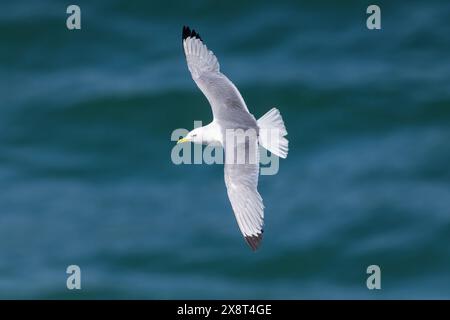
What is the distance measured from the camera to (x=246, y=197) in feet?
28.0

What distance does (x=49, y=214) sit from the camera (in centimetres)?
1130

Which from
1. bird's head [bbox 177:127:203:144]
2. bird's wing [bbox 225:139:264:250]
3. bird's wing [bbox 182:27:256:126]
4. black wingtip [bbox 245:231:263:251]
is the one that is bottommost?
black wingtip [bbox 245:231:263:251]

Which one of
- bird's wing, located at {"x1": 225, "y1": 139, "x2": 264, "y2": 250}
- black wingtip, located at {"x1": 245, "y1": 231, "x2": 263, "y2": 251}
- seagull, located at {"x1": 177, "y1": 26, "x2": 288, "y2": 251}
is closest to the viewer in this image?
black wingtip, located at {"x1": 245, "y1": 231, "x2": 263, "y2": 251}

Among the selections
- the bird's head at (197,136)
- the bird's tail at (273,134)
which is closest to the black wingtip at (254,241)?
the bird's tail at (273,134)

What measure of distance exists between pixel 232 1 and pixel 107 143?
1964 millimetres

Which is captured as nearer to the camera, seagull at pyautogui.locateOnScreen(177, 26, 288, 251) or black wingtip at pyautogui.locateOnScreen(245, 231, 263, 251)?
black wingtip at pyautogui.locateOnScreen(245, 231, 263, 251)

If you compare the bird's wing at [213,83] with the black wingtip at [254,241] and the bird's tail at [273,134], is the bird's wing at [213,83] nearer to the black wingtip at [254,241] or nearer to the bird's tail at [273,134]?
the bird's tail at [273,134]

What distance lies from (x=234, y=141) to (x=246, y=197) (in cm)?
56

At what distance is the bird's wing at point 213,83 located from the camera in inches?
364

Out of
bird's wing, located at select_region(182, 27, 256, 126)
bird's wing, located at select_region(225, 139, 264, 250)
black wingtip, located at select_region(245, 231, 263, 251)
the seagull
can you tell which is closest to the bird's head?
the seagull

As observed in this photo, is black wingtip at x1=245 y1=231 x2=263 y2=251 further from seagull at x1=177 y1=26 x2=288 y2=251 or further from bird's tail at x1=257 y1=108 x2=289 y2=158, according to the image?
bird's tail at x1=257 y1=108 x2=289 y2=158

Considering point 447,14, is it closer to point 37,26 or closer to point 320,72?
point 320,72

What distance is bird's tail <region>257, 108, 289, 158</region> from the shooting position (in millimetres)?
9164

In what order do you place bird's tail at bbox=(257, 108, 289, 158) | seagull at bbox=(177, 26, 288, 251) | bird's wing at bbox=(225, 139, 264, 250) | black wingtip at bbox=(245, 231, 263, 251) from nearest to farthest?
black wingtip at bbox=(245, 231, 263, 251) → bird's wing at bbox=(225, 139, 264, 250) → seagull at bbox=(177, 26, 288, 251) → bird's tail at bbox=(257, 108, 289, 158)
